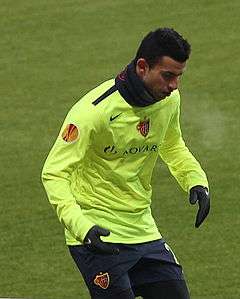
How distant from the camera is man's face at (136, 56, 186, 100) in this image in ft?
21.9

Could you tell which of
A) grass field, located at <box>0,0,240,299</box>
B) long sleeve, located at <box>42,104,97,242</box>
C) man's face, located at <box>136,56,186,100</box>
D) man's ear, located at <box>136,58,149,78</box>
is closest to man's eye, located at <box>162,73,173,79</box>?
man's face, located at <box>136,56,186,100</box>

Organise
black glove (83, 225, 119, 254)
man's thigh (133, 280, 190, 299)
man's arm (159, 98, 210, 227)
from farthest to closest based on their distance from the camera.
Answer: man's arm (159, 98, 210, 227) < man's thigh (133, 280, 190, 299) < black glove (83, 225, 119, 254)

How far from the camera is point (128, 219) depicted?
7.10m

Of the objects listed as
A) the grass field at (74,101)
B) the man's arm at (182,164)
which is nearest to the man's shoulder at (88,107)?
the man's arm at (182,164)

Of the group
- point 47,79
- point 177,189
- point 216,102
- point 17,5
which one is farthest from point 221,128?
point 17,5

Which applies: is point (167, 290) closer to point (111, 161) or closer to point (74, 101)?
point (111, 161)

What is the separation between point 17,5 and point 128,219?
14.2 metres

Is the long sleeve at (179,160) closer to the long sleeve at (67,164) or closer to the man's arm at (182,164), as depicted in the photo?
the man's arm at (182,164)

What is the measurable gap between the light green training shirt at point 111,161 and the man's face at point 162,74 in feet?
0.88

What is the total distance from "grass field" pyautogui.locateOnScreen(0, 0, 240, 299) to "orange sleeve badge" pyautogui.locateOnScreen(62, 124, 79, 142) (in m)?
3.75

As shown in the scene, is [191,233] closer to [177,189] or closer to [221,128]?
[177,189]

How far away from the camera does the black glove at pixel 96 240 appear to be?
21.1ft

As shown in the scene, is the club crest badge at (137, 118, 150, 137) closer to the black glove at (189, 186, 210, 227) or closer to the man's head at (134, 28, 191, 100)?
the man's head at (134, 28, 191, 100)

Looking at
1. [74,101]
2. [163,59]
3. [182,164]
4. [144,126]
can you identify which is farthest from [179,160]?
[74,101]
